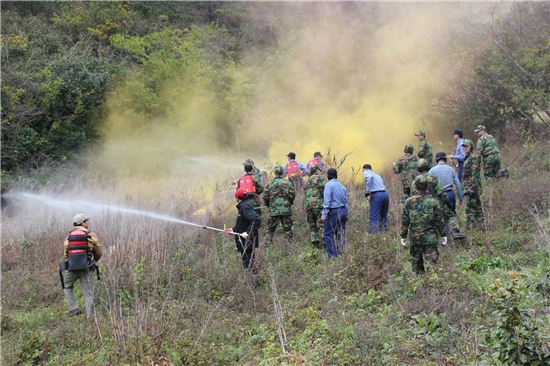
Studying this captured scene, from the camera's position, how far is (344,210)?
9.72 metres

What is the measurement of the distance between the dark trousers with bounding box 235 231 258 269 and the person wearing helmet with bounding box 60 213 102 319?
249cm

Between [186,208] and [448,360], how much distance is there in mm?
8112

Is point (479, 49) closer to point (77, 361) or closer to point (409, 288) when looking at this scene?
point (409, 288)

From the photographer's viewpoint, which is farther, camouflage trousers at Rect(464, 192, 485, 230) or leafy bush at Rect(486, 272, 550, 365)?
camouflage trousers at Rect(464, 192, 485, 230)

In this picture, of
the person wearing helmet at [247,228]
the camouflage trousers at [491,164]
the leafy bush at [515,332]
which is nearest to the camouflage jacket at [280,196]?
the person wearing helmet at [247,228]

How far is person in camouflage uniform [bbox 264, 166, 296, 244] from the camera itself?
10641 millimetres

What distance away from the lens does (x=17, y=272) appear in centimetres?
986

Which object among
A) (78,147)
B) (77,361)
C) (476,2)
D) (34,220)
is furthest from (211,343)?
(476,2)

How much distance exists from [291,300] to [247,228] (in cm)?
180

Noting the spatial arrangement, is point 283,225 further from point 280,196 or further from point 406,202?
point 406,202

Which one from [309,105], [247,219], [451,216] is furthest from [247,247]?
[309,105]

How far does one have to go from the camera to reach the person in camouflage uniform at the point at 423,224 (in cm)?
755

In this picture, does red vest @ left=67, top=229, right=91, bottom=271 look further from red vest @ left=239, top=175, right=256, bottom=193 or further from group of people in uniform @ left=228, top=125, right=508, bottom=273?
red vest @ left=239, top=175, right=256, bottom=193

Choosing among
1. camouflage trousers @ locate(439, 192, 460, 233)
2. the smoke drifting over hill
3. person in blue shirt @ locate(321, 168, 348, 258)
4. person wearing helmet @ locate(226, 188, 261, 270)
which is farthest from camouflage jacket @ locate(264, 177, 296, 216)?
the smoke drifting over hill
